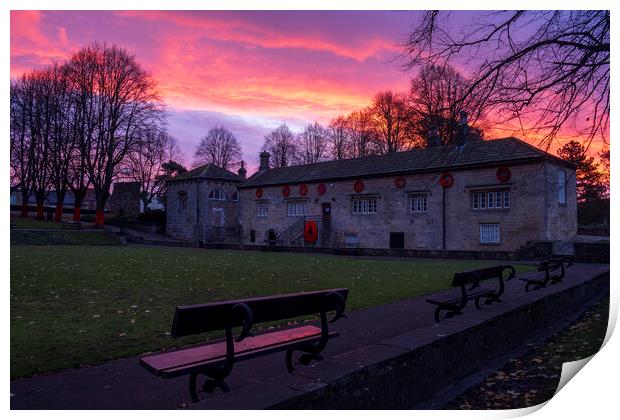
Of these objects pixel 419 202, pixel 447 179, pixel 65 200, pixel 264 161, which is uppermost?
pixel 264 161

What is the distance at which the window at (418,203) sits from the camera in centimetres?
2919

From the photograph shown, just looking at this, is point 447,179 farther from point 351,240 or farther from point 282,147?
point 282,147

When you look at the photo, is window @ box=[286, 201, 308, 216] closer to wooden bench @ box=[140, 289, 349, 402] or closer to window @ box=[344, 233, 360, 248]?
window @ box=[344, 233, 360, 248]

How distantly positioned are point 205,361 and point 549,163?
2532 cm

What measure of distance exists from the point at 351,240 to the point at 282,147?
29.8 metres

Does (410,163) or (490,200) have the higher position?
(410,163)

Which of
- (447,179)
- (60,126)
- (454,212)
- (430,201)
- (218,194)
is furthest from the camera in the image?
(218,194)

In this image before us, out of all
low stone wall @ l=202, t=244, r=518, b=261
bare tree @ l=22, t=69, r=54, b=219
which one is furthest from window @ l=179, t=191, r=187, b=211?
bare tree @ l=22, t=69, r=54, b=219

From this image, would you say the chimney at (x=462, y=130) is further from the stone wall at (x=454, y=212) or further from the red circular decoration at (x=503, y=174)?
the red circular decoration at (x=503, y=174)

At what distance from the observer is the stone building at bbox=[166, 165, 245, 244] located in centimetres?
4503

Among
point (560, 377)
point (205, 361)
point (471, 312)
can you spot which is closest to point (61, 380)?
point (205, 361)

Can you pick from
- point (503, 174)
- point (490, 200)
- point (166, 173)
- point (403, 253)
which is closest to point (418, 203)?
point (490, 200)

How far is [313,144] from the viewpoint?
5725 cm
